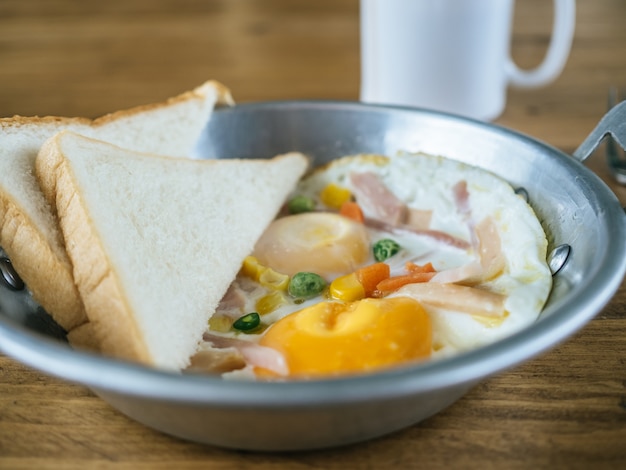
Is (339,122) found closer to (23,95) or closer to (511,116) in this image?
(511,116)

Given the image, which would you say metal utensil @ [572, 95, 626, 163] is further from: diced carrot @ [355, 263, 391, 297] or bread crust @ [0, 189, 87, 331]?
bread crust @ [0, 189, 87, 331]

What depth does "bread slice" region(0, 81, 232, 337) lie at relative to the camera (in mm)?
2002

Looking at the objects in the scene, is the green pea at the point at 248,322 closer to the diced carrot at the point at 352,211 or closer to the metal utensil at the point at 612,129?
the diced carrot at the point at 352,211

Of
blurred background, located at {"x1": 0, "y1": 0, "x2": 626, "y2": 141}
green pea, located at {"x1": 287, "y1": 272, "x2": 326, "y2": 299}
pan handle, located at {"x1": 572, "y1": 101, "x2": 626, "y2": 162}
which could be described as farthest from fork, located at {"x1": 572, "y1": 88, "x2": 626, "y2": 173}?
blurred background, located at {"x1": 0, "y1": 0, "x2": 626, "y2": 141}

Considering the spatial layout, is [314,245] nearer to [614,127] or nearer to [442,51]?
[614,127]

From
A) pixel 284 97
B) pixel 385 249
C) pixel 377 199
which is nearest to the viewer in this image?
pixel 385 249

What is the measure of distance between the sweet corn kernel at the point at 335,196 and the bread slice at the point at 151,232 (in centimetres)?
22

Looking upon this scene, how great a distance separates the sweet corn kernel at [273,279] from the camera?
242 cm

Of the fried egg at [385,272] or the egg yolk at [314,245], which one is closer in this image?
the fried egg at [385,272]

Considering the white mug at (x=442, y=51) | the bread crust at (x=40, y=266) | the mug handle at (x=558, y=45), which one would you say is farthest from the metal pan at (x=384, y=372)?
the mug handle at (x=558, y=45)

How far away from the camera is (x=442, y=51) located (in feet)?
12.6

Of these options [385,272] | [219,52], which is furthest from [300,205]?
[219,52]

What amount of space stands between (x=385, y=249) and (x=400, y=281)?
0.80ft

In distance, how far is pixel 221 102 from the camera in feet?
A: 10.3
